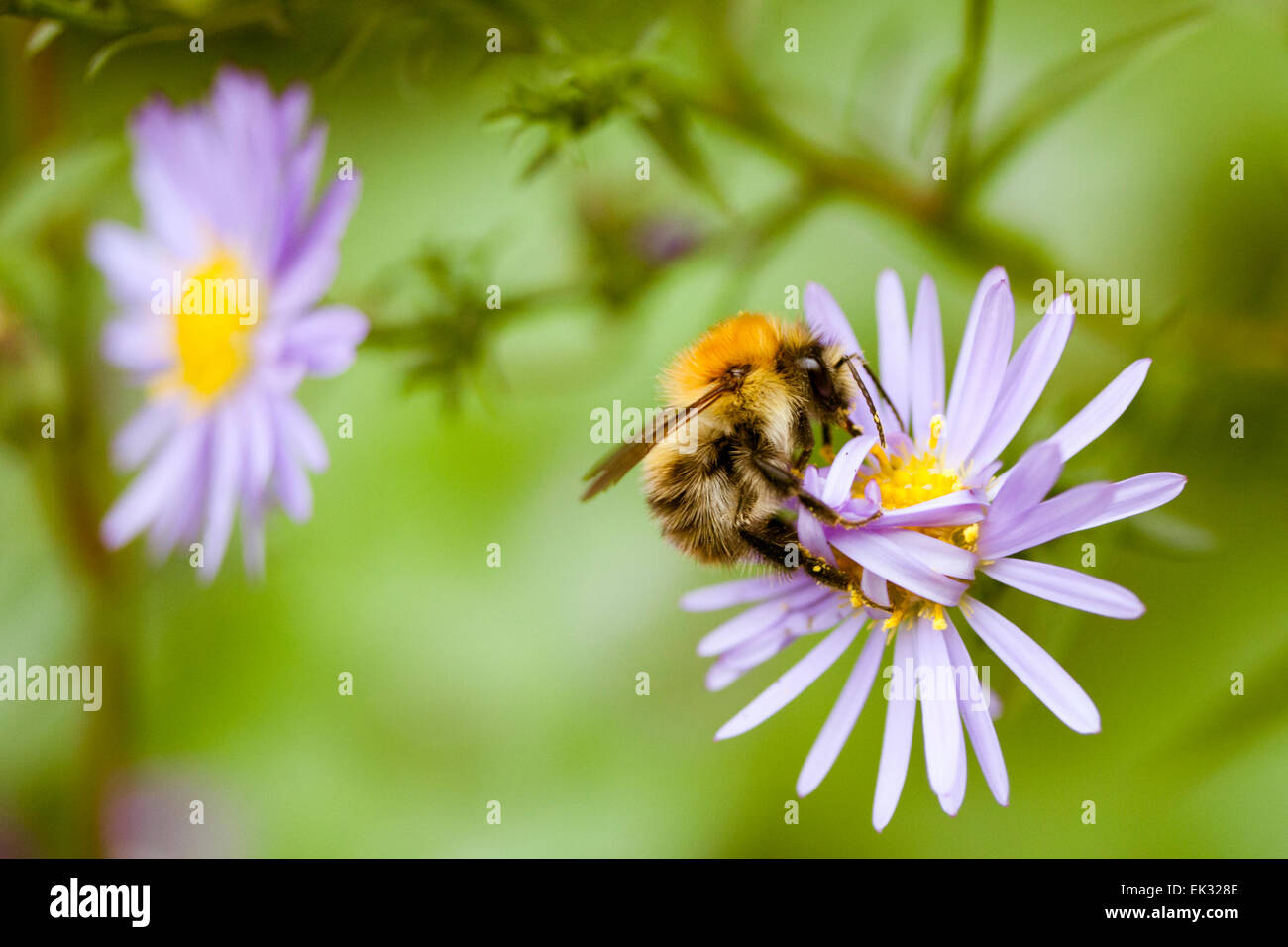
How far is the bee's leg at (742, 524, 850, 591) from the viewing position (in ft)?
2.87

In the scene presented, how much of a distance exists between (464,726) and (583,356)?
0.68 metres

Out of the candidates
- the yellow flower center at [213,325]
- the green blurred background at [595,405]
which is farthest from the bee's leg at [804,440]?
the yellow flower center at [213,325]

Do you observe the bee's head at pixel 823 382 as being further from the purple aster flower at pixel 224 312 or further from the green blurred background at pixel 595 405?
the purple aster flower at pixel 224 312

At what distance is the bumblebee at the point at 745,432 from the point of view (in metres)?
0.90

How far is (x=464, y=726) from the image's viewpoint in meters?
1.88

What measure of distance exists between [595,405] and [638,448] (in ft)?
3.04

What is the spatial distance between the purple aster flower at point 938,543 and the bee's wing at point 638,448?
101 mm

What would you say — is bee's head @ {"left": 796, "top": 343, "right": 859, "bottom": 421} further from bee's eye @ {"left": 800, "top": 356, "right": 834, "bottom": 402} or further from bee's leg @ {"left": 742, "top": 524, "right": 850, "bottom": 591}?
bee's leg @ {"left": 742, "top": 524, "right": 850, "bottom": 591}

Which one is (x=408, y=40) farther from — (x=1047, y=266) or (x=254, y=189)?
(x=1047, y=266)

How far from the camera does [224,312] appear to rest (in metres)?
1.44

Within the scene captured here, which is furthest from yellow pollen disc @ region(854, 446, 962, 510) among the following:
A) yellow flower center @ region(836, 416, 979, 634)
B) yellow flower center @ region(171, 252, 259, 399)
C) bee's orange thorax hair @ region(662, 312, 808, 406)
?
yellow flower center @ region(171, 252, 259, 399)

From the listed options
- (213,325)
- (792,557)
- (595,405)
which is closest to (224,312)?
(213,325)

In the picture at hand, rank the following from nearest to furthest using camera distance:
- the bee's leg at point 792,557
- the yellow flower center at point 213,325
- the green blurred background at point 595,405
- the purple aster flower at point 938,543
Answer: the purple aster flower at point 938,543
the bee's leg at point 792,557
the green blurred background at point 595,405
the yellow flower center at point 213,325

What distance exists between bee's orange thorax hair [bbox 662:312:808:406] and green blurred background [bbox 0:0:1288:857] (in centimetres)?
19
